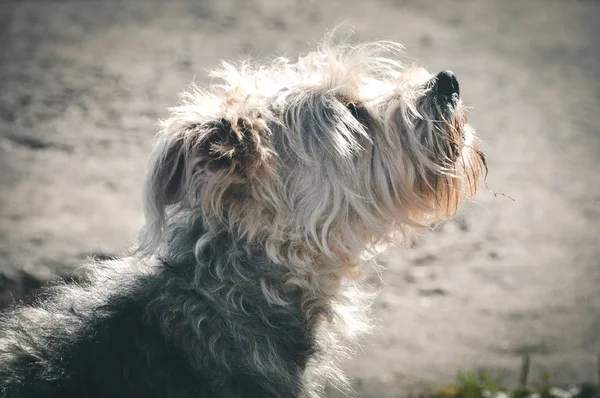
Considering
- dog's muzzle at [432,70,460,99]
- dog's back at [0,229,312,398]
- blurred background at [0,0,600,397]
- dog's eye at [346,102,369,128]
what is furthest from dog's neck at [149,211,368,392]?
blurred background at [0,0,600,397]

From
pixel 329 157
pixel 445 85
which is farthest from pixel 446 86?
pixel 329 157

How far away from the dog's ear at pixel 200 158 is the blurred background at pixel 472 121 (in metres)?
1.21

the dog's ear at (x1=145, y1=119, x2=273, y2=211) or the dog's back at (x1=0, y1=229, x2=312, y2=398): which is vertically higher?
the dog's ear at (x1=145, y1=119, x2=273, y2=211)

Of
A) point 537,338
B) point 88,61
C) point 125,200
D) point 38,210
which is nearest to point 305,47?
point 88,61

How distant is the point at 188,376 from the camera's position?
2.68 m

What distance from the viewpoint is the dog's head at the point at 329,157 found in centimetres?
293

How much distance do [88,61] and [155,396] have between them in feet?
20.5

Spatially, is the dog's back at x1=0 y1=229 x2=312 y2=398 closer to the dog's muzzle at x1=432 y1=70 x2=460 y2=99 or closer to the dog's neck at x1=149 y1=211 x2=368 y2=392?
the dog's neck at x1=149 y1=211 x2=368 y2=392

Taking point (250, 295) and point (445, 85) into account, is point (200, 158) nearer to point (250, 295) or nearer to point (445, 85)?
point (250, 295)

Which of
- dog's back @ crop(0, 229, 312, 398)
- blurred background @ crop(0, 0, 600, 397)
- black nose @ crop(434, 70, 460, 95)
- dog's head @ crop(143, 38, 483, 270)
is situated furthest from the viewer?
blurred background @ crop(0, 0, 600, 397)

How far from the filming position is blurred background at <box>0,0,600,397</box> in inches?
184

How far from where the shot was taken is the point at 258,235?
2.99 meters

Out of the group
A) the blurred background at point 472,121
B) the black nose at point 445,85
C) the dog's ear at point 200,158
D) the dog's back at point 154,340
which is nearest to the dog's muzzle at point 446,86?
the black nose at point 445,85

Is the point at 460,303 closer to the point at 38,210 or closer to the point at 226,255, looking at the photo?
the point at 226,255
